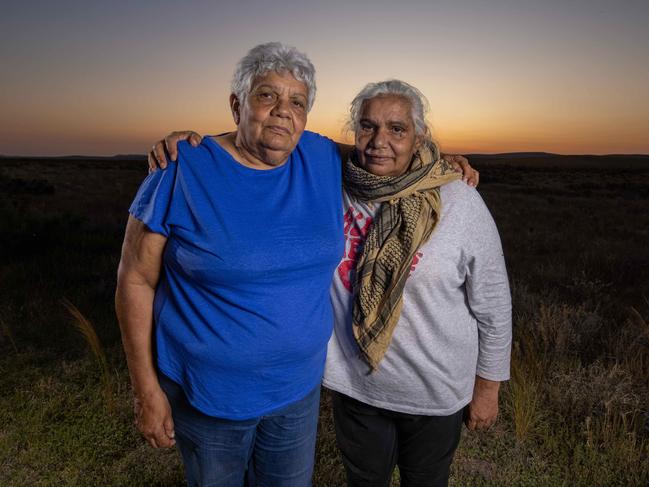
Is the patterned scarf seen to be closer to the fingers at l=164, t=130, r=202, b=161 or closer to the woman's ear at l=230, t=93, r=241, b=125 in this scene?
the woman's ear at l=230, t=93, r=241, b=125

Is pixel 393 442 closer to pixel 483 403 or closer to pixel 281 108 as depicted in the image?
pixel 483 403

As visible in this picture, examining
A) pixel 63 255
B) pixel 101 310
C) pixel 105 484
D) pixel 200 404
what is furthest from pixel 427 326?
pixel 63 255

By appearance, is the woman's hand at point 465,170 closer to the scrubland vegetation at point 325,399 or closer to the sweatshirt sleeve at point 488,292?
the sweatshirt sleeve at point 488,292

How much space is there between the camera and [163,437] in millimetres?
1905

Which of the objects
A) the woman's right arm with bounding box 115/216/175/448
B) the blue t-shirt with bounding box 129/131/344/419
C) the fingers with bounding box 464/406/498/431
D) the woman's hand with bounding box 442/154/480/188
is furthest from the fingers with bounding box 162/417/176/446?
the woman's hand with bounding box 442/154/480/188

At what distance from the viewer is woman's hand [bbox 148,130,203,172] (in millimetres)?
1669

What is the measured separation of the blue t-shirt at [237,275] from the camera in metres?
1.59

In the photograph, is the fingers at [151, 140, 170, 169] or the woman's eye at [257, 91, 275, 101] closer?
the fingers at [151, 140, 170, 169]

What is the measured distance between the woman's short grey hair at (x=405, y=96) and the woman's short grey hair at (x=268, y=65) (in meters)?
0.30

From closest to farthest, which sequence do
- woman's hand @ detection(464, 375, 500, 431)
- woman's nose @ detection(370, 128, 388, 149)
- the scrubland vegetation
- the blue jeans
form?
the blue jeans
woman's nose @ detection(370, 128, 388, 149)
woman's hand @ detection(464, 375, 500, 431)
the scrubland vegetation

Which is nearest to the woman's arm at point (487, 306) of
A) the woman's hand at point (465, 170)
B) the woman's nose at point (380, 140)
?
the woman's hand at point (465, 170)

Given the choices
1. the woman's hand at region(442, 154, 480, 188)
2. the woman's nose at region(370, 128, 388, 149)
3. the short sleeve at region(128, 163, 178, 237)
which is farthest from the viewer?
the woman's hand at region(442, 154, 480, 188)

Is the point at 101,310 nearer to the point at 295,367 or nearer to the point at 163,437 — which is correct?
the point at 163,437

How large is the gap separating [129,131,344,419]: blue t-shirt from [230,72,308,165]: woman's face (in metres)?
0.09
